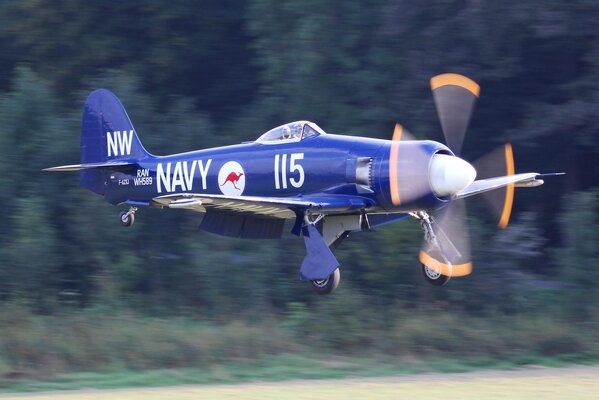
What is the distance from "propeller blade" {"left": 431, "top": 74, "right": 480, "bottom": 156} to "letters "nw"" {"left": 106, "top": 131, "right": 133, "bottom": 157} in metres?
5.15

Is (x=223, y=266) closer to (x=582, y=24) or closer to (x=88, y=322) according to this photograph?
(x=88, y=322)

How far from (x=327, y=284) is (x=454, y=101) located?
3075 mm

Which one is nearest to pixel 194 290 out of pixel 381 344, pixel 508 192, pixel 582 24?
pixel 381 344

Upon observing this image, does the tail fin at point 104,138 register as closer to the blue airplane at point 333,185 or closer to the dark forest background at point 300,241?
the blue airplane at point 333,185

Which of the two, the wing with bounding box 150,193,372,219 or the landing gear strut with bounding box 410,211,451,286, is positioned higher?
the wing with bounding box 150,193,372,219

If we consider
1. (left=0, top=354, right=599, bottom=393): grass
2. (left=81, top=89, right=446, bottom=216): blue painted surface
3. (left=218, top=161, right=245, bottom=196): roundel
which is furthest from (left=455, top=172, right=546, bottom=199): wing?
(left=218, top=161, right=245, bottom=196): roundel

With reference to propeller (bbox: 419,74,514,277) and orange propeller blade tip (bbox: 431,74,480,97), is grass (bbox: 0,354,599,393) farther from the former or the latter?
orange propeller blade tip (bbox: 431,74,480,97)

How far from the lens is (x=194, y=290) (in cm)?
1939

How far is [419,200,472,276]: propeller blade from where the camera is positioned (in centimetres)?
1402

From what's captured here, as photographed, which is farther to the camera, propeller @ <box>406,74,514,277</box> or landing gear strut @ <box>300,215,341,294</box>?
propeller @ <box>406,74,514,277</box>

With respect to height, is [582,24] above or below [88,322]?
above

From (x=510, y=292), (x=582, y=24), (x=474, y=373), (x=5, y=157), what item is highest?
(x=582, y=24)

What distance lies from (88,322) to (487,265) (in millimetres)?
7130

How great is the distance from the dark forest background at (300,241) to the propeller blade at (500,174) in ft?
9.46
